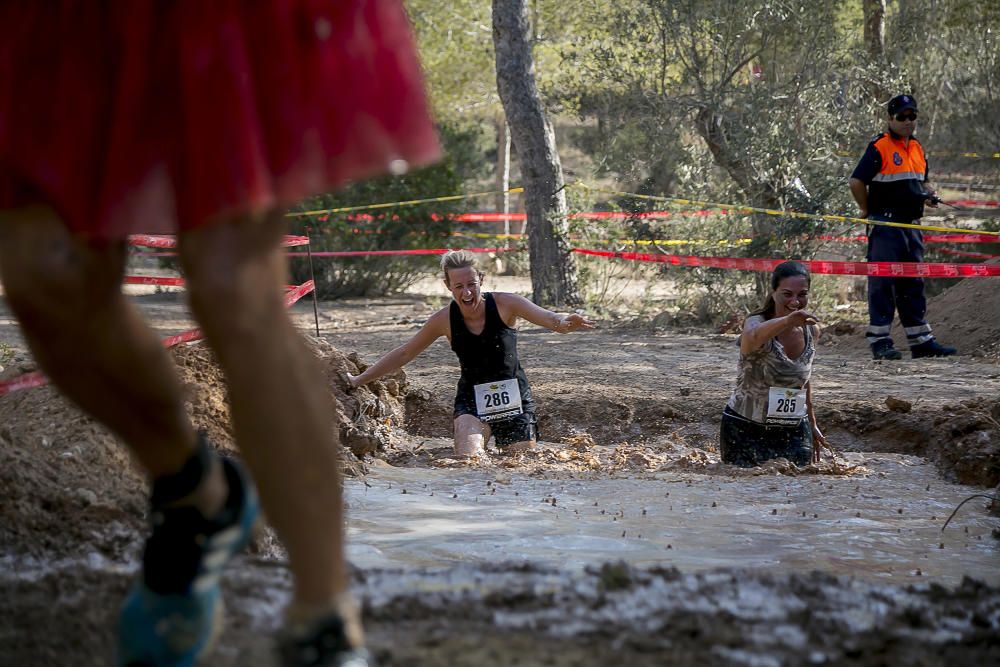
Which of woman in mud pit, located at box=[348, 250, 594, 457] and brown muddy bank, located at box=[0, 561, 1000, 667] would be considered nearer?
brown muddy bank, located at box=[0, 561, 1000, 667]

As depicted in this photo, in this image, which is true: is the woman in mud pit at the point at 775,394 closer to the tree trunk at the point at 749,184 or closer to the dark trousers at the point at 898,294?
the dark trousers at the point at 898,294

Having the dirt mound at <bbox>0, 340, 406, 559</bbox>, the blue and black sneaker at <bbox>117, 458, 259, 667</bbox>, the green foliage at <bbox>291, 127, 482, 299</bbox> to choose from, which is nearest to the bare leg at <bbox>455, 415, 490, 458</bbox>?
the dirt mound at <bbox>0, 340, 406, 559</bbox>

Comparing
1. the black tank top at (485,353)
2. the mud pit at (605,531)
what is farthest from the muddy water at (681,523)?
the black tank top at (485,353)

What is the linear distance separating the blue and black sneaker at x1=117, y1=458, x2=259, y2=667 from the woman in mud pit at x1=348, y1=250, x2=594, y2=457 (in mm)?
4977

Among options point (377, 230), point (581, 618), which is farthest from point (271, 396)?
point (377, 230)

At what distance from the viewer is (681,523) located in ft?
14.1

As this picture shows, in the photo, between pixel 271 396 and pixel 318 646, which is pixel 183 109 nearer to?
pixel 271 396

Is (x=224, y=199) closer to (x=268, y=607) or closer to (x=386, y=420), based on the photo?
(x=268, y=607)

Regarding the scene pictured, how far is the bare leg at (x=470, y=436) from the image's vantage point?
6.65m

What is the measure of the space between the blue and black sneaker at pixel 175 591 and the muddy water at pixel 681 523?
4.74ft

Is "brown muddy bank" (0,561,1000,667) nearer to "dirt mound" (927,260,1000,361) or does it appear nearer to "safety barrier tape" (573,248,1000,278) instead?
"safety barrier tape" (573,248,1000,278)

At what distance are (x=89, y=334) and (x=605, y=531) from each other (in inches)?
106

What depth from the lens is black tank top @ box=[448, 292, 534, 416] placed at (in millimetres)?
6984

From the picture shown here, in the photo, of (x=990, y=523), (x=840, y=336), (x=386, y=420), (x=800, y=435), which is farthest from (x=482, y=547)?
(x=840, y=336)
